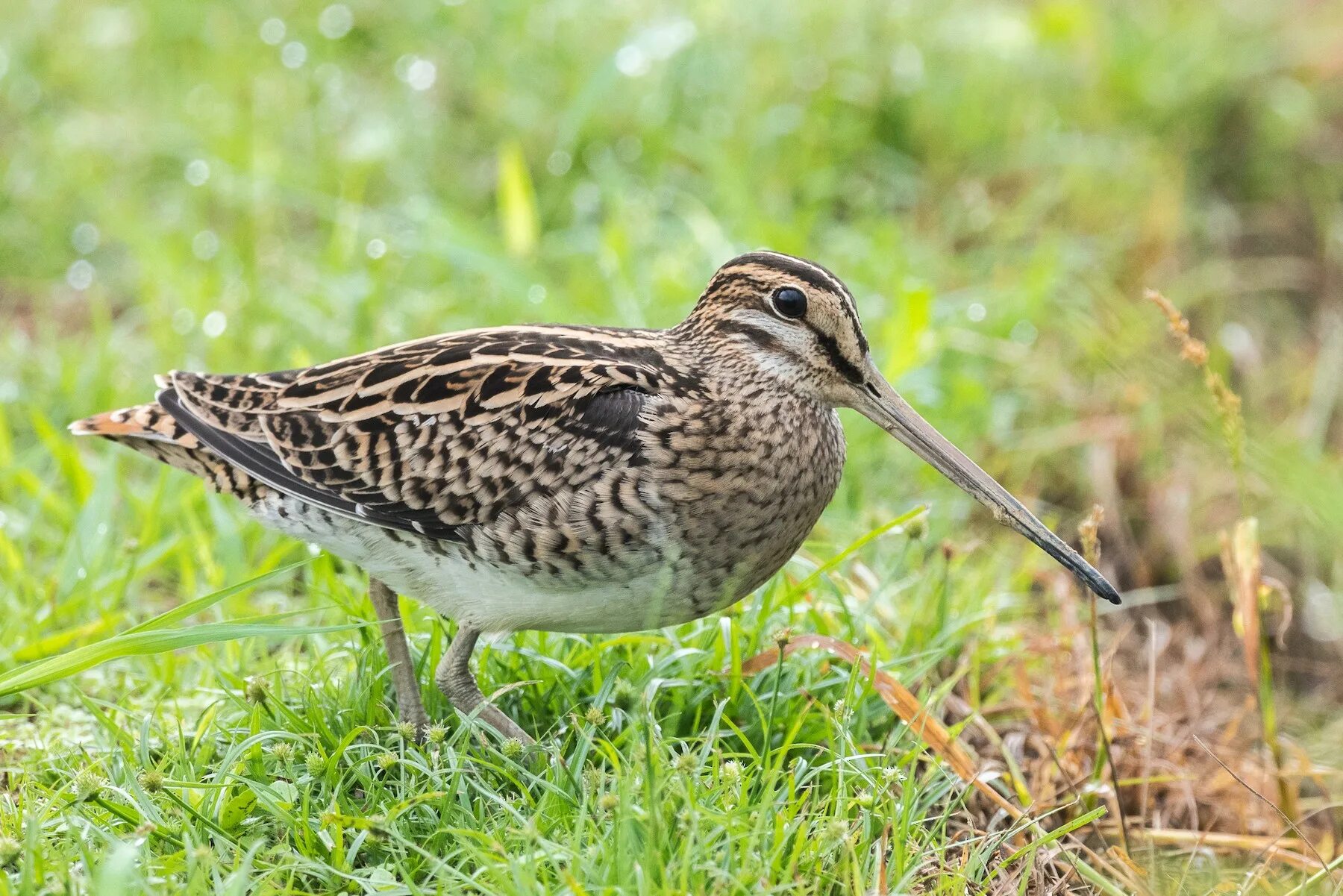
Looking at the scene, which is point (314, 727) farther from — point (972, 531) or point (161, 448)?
point (972, 531)

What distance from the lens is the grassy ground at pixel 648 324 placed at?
3.58 meters

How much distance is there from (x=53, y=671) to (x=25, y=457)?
6.63 ft

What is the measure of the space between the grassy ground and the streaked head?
37cm

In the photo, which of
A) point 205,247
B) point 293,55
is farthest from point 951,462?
point 293,55

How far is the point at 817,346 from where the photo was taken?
4.05 meters

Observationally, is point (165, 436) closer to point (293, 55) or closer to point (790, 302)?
point (790, 302)

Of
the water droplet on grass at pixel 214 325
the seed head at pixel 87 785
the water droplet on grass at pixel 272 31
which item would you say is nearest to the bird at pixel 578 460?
the seed head at pixel 87 785

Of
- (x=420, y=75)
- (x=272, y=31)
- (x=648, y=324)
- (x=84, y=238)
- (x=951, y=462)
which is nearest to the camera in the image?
(x=951, y=462)

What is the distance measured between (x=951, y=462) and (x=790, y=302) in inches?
22.9

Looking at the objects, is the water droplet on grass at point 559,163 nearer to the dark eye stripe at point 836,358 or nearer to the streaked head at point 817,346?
the streaked head at point 817,346

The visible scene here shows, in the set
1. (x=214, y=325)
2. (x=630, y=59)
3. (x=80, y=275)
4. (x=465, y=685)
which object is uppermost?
(x=630, y=59)

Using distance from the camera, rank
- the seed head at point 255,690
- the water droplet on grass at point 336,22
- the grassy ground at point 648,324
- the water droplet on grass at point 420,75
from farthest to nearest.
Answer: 1. the water droplet on grass at point 336,22
2. the water droplet on grass at point 420,75
3. the seed head at point 255,690
4. the grassy ground at point 648,324

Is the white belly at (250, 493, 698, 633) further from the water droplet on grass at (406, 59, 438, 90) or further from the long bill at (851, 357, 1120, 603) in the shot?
the water droplet on grass at (406, 59, 438, 90)

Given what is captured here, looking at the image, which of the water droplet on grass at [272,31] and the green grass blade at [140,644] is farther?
the water droplet on grass at [272,31]
